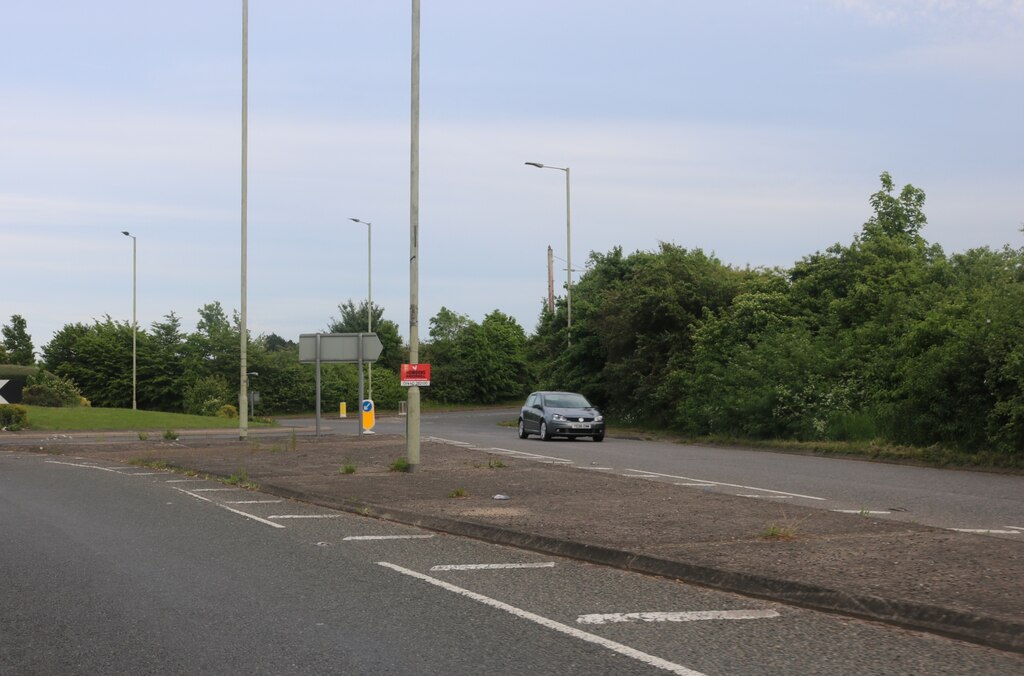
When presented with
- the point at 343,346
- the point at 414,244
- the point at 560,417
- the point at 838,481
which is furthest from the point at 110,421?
the point at 838,481

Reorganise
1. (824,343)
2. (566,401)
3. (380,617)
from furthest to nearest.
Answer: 1. (566,401)
2. (824,343)
3. (380,617)

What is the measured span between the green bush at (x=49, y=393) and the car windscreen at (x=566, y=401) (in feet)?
121

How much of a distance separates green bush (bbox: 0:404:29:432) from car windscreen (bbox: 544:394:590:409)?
22703 mm

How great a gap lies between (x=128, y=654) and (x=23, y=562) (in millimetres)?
4060

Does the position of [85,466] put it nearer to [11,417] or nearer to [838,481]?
[838,481]

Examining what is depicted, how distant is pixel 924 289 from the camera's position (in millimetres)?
29594

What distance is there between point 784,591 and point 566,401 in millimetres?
27318

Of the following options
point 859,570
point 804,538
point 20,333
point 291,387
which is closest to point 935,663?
point 859,570

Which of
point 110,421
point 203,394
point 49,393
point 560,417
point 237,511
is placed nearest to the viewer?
point 237,511

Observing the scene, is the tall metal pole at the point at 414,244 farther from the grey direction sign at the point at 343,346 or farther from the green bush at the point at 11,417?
the green bush at the point at 11,417

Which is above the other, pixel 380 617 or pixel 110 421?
pixel 380 617

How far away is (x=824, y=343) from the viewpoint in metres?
31.4

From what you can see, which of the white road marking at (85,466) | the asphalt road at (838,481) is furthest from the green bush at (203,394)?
the asphalt road at (838,481)

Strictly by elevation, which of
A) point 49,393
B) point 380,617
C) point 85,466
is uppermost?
point 49,393
